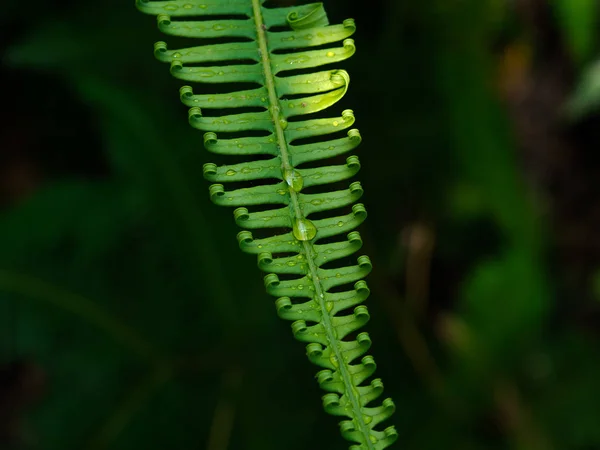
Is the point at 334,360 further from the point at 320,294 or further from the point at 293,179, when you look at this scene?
the point at 293,179

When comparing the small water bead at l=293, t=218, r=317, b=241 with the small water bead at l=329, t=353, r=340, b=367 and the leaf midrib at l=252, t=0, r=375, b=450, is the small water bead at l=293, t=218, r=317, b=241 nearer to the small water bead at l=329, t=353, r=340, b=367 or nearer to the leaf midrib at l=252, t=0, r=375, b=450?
the leaf midrib at l=252, t=0, r=375, b=450

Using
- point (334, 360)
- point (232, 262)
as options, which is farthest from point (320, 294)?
point (232, 262)

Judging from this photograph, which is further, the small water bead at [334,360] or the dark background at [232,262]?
the dark background at [232,262]

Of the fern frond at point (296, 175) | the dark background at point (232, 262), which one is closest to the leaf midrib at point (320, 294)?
the fern frond at point (296, 175)

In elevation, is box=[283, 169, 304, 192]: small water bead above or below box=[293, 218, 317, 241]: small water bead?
above

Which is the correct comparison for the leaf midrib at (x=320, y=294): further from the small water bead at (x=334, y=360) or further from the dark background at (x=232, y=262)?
the dark background at (x=232, y=262)

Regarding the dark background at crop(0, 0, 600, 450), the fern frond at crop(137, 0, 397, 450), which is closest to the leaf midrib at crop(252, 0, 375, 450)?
the fern frond at crop(137, 0, 397, 450)
